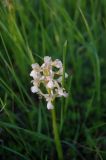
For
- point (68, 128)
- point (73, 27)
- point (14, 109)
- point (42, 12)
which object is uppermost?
point (42, 12)

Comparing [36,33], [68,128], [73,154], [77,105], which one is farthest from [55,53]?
[73,154]

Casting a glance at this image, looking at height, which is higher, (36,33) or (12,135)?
(36,33)

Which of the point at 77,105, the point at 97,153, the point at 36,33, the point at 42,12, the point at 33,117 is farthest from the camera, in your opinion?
the point at 42,12

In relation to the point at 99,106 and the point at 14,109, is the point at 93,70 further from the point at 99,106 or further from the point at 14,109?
the point at 14,109

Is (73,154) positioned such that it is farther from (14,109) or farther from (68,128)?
(14,109)

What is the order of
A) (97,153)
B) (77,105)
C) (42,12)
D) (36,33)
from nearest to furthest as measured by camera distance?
(97,153) → (77,105) → (36,33) → (42,12)

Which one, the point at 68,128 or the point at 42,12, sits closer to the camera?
→ the point at 68,128
